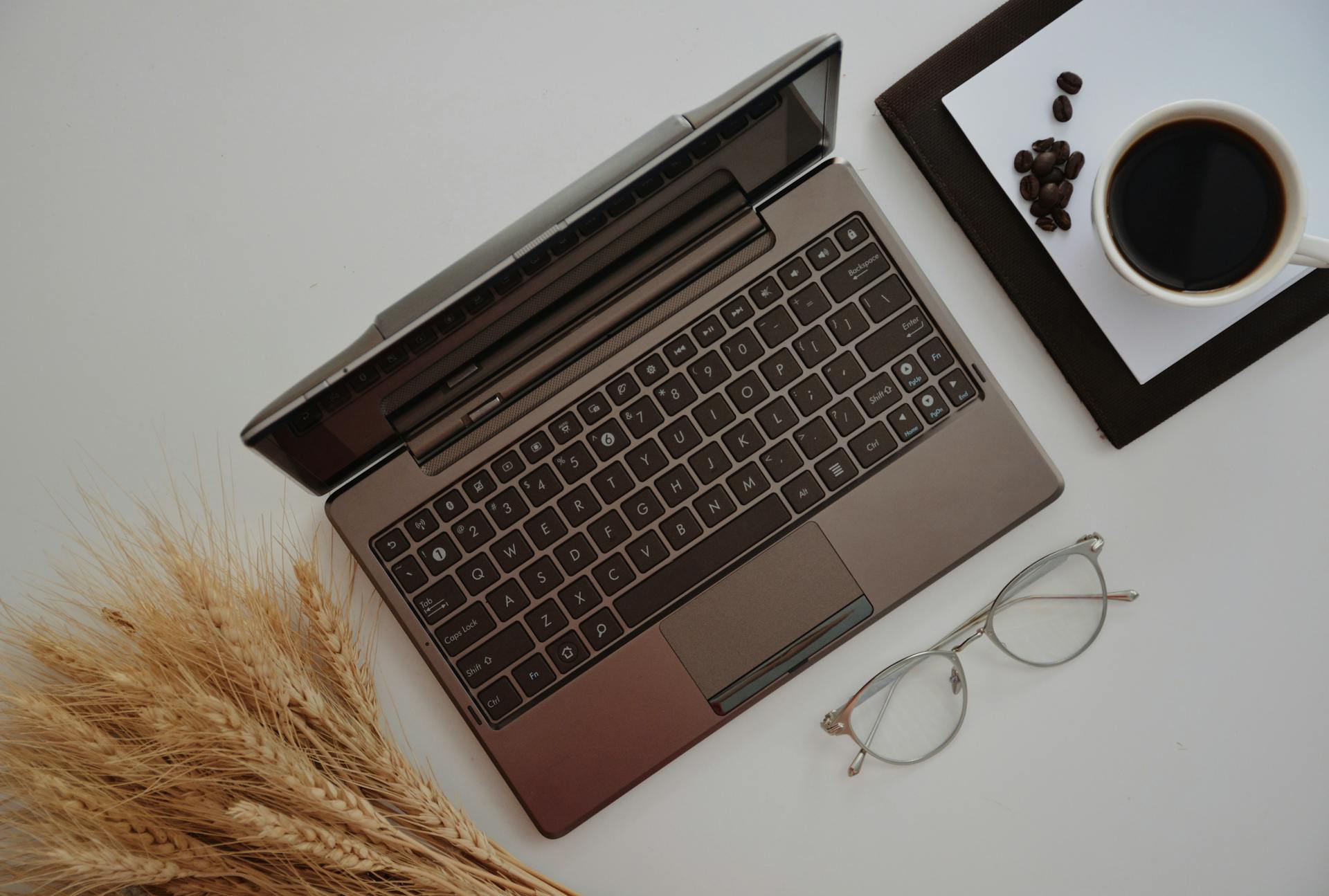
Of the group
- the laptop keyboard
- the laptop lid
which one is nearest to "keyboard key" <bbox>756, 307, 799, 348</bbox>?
the laptop keyboard

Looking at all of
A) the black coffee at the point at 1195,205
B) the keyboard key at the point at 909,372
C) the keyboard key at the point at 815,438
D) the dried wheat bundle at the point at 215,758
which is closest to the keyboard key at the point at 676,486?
the keyboard key at the point at 815,438

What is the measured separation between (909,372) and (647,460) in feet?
0.84

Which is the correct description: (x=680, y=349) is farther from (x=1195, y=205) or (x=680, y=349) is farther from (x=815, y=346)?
(x=1195, y=205)

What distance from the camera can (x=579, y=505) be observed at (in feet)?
2.52

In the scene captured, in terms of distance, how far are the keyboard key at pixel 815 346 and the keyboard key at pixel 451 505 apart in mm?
347

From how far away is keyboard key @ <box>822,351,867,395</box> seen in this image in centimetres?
75

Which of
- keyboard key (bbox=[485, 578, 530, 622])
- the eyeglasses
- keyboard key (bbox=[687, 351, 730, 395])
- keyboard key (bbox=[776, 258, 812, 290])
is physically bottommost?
the eyeglasses

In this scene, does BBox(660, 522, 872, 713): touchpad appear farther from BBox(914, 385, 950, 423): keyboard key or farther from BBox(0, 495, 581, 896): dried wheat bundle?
BBox(0, 495, 581, 896): dried wheat bundle

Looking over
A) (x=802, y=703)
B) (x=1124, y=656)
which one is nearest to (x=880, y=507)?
(x=802, y=703)

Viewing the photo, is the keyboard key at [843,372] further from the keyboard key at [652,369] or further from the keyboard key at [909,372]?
the keyboard key at [652,369]

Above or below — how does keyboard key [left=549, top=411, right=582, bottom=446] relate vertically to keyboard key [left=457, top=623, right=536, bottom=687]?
above

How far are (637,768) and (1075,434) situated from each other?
559 millimetres

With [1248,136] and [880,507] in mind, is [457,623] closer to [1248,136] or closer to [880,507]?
[880,507]

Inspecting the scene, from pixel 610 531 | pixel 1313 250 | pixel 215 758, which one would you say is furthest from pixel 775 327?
pixel 215 758
